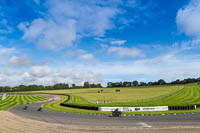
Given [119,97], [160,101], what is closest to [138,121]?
[160,101]

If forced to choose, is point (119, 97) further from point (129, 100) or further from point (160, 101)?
point (160, 101)

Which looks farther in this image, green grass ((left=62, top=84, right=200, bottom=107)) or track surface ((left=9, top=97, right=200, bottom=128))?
green grass ((left=62, top=84, right=200, bottom=107))

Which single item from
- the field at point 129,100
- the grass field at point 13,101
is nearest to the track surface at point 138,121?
the field at point 129,100

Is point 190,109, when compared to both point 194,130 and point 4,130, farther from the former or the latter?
point 4,130

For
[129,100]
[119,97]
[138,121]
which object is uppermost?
[138,121]

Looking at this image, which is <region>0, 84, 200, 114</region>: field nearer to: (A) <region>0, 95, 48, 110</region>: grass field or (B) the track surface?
(A) <region>0, 95, 48, 110</region>: grass field

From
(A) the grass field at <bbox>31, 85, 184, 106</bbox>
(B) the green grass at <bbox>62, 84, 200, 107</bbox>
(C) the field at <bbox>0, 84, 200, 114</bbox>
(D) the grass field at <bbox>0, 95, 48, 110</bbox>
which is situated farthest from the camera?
(A) the grass field at <bbox>31, 85, 184, 106</bbox>

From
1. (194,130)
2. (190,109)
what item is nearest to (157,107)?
(190,109)

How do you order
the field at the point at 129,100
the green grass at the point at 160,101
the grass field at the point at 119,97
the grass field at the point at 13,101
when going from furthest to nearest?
the grass field at the point at 119,97, the grass field at the point at 13,101, the field at the point at 129,100, the green grass at the point at 160,101

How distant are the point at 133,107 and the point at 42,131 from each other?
20354 mm

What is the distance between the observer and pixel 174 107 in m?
32.3

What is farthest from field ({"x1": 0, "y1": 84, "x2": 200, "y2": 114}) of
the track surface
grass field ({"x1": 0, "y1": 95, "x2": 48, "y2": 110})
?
the track surface

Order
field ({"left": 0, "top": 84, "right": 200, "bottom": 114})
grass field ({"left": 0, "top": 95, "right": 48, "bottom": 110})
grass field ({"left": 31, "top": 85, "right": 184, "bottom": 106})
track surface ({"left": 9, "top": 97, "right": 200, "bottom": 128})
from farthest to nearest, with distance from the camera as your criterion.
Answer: grass field ({"left": 31, "top": 85, "right": 184, "bottom": 106})
grass field ({"left": 0, "top": 95, "right": 48, "bottom": 110})
field ({"left": 0, "top": 84, "right": 200, "bottom": 114})
track surface ({"left": 9, "top": 97, "right": 200, "bottom": 128})

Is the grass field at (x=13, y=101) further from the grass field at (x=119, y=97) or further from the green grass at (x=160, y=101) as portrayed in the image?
the green grass at (x=160, y=101)
